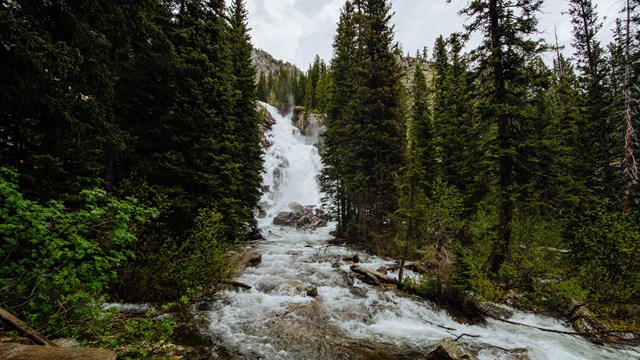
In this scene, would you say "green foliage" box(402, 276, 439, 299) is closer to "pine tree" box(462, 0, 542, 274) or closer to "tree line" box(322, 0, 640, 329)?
"tree line" box(322, 0, 640, 329)

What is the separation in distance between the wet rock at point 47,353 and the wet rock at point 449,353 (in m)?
5.72

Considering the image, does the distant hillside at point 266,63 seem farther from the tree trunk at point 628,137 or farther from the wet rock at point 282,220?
the tree trunk at point 628,137

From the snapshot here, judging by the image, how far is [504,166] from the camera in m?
11.6

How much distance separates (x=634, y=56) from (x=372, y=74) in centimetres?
1291

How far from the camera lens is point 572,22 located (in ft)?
65.7

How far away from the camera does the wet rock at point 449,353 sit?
18.2ft

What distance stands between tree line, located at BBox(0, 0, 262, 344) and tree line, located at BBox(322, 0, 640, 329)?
8064 mm

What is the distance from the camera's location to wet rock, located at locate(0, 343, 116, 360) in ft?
7.85

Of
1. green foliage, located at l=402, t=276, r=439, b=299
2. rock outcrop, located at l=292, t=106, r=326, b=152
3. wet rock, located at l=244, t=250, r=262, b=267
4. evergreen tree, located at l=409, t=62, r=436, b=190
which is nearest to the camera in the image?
green foliage, located at l=402, t=276, r=439, b=299

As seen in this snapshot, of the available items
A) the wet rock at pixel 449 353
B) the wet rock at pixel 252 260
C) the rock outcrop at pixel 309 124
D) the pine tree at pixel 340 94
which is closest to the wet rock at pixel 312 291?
the wet rock at pixel 252 260

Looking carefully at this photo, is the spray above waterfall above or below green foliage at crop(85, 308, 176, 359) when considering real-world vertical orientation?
above

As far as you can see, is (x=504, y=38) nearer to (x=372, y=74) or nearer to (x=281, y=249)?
(x=372, y=74)

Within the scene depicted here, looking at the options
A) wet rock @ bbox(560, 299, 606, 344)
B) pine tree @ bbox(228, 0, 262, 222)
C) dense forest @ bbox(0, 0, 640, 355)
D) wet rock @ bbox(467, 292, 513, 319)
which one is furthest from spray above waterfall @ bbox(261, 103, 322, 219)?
wet rock @ bbox(560, 299, 606, 344)

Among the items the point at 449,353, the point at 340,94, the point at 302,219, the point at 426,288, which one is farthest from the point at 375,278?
the point at 302,219
